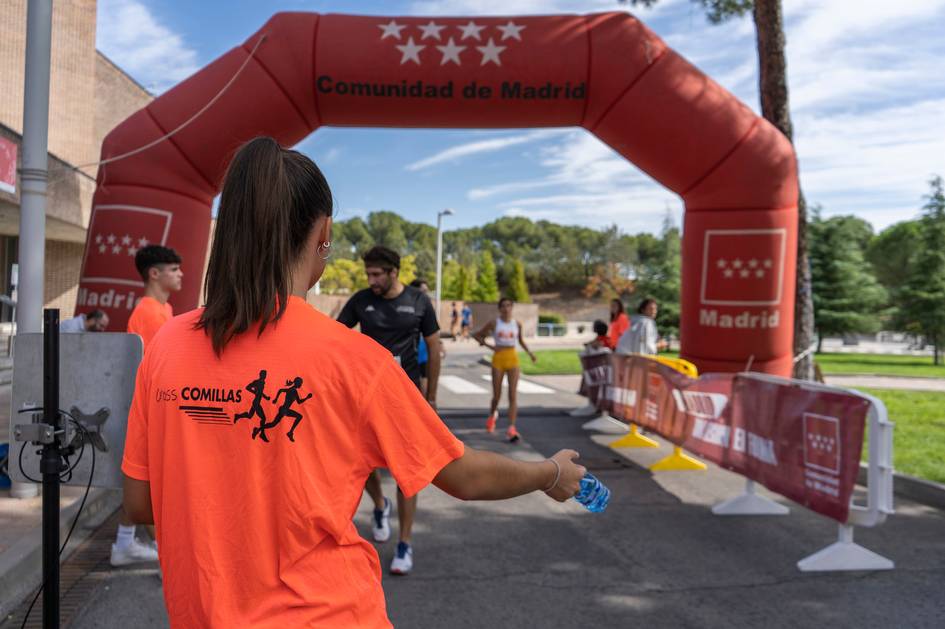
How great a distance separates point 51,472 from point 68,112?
21037mm

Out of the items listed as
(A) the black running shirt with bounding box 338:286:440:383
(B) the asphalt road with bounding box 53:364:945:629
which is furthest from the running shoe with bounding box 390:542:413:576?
(A) the black running shirt with bounding box 338:286:440:383

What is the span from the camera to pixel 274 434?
133 cm

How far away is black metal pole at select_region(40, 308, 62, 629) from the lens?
2502 millimetres

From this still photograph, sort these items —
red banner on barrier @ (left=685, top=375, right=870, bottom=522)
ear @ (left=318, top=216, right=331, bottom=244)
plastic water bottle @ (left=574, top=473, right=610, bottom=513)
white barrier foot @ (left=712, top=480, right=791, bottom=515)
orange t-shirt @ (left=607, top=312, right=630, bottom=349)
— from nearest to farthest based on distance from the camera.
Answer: ear @ (left=318, top=216, right=331, bottom=244) < plastic water bottle @ (left=574, top=473, right=610, bottom=513) < red banner on barrier @ (left=685, top=375, right=870, bottom=522) < white barrier foot @ (left=712, top=480, right=791, bottom=515) < orange t-shirt @ (left=607, top=312, right=630, bottom=349)

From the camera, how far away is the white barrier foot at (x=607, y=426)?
33.5ft

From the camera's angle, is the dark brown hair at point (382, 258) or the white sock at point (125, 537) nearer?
the white sock at point (125, 537)

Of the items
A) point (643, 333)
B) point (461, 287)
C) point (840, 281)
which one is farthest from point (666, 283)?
point (461, 287)

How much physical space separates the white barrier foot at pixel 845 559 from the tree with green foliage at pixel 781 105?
5.57m

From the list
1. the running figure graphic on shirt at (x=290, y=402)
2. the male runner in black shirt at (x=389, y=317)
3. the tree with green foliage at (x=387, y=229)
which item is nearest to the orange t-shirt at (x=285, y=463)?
the running figure graphic on shirt at (x=290, y=402)

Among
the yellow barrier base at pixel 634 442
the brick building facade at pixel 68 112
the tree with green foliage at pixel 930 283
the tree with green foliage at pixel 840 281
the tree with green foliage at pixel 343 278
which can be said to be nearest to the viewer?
the yellow barrier base at pixel 634 442

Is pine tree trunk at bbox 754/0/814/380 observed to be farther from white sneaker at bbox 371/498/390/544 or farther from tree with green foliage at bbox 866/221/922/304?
tree with green foliage at bbox 866/221/922/304

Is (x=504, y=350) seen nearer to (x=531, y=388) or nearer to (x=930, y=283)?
(x=531, y=388)

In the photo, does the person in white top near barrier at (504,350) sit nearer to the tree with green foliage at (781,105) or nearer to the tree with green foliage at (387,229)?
the tree with green foliage at (781,105)

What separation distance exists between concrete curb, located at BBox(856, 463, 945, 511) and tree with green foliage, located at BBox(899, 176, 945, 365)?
2666cm
